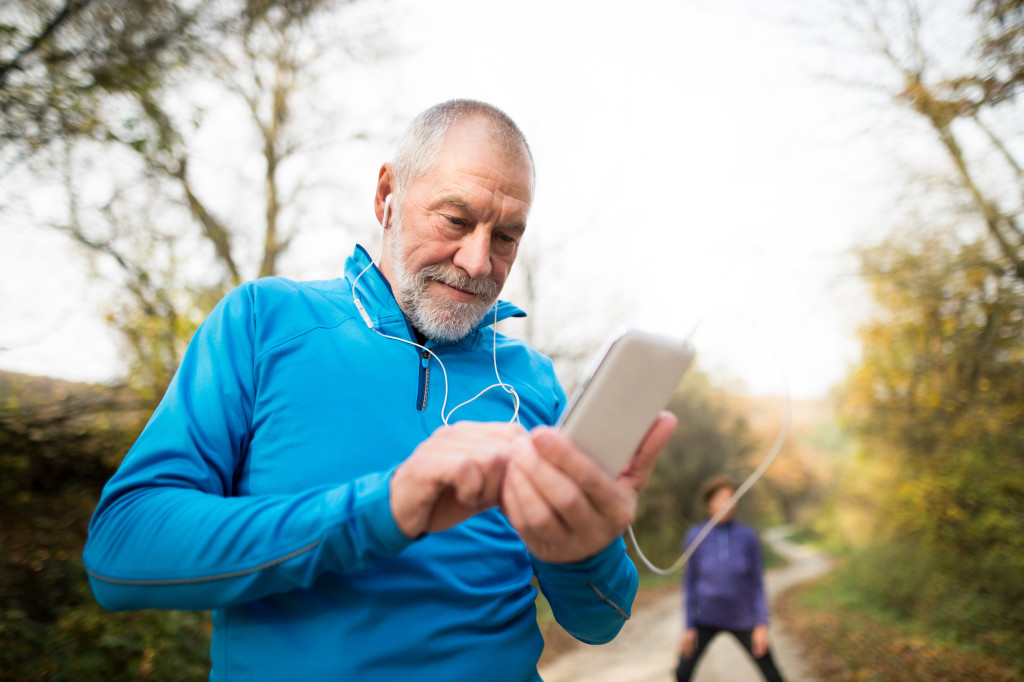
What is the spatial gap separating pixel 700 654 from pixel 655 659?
138 inches

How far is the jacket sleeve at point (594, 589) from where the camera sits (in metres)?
1.39

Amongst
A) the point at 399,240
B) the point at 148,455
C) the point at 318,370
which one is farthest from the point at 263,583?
the point at 399,240

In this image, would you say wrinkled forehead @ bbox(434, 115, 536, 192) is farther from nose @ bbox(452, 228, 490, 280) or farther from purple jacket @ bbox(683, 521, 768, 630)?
purple jacket @ bbox(683, 521, 768, 630)

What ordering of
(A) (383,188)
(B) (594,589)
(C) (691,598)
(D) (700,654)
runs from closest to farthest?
1. (B) (594,589)
2. (A) (383,188)
3. (D) (700,654)
4. (C) (691,598)

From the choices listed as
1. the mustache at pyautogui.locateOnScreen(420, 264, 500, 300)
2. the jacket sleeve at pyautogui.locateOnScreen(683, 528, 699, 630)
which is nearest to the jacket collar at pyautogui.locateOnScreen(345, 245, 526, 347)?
the mustache at pyautogui.locateOnScreen(420, 264, 500, 300)

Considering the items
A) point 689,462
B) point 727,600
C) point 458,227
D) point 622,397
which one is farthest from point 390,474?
point 689,462

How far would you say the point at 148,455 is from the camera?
118 cm

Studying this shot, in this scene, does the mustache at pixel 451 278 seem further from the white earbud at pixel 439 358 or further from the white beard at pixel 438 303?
the white earbud at pixel 439 358

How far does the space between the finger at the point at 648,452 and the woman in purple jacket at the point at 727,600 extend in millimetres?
5011

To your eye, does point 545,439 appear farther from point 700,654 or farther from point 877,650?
point 877,650

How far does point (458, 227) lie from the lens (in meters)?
1.72

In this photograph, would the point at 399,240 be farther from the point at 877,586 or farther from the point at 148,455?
the point at 877,586

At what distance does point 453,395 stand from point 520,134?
873 mm

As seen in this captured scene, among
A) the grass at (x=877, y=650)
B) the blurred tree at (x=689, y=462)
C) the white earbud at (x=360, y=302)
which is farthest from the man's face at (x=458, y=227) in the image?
the blurred tree at (x=689, y=462)
